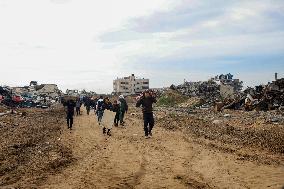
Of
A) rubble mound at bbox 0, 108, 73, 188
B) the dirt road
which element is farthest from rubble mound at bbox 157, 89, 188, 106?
the dirt road

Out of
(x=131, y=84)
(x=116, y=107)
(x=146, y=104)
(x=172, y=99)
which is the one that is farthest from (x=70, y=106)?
(x=131, y=84)

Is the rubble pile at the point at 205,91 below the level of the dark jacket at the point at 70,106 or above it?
above

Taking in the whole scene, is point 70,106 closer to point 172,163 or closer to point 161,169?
point 172,163

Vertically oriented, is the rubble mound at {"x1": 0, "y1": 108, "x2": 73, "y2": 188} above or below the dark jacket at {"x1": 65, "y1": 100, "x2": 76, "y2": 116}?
below

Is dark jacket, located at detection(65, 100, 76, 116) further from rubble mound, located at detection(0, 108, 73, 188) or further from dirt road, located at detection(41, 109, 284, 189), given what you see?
dirt road, located at detection(41, 109, 284, 189)

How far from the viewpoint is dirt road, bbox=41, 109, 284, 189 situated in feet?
31.0

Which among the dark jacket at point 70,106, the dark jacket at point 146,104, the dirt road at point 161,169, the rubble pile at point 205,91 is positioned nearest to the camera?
the dirt road at point 161,169

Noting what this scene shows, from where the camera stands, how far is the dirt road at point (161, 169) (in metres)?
9.46

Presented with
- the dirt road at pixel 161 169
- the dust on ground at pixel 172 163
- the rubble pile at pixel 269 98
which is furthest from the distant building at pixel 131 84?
the dirt road at pixel 161 169

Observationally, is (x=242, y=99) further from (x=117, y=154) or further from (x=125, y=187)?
(x=125, y=187)

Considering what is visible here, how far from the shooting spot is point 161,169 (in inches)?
437

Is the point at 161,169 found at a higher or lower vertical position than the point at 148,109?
lower

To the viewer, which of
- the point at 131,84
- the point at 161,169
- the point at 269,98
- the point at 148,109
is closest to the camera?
the point at 161,169

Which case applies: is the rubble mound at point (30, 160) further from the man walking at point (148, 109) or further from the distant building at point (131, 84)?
the distant building at point (131, 84)
